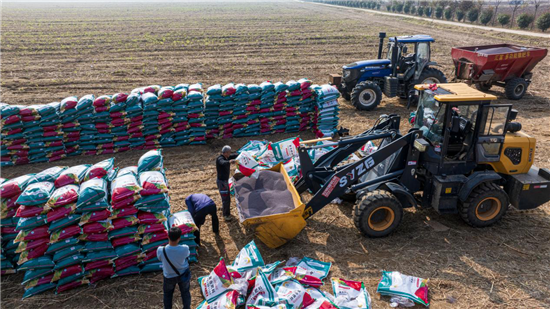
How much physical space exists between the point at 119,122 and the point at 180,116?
→ 1650 mm

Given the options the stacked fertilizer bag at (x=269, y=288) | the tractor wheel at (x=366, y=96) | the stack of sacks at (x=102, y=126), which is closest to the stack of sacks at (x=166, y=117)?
the stack of sacks at (x=102, y=126)

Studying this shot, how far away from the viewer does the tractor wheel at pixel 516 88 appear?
49.0 feet

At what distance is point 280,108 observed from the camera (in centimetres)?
1180

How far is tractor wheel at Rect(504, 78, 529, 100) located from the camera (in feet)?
49.0

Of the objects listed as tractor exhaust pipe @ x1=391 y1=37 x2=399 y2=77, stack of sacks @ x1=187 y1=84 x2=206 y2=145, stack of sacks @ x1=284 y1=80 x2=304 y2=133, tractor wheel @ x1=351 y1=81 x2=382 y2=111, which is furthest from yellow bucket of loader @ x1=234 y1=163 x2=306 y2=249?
tractor exhaust pipe @ x1=391 y1=37 x2=399 y2=77

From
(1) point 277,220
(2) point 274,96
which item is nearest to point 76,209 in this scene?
(1) point 277,220

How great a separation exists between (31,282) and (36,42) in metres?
29.5

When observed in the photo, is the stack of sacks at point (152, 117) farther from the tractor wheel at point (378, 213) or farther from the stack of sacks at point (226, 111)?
the tractor wheel at point (378, 213)

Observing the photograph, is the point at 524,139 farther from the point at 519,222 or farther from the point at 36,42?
the point at 36,42

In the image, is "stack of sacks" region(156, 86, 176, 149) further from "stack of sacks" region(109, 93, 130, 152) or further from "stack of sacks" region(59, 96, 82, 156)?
"stack of sacks" region(59, 96, 82, 156)

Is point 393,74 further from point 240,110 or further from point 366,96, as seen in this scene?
point 240,110

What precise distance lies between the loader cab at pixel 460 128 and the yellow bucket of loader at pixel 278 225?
272 centimetres

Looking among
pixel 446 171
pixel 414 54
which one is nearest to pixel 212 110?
pixel 446 171

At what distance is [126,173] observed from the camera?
6.53 m
